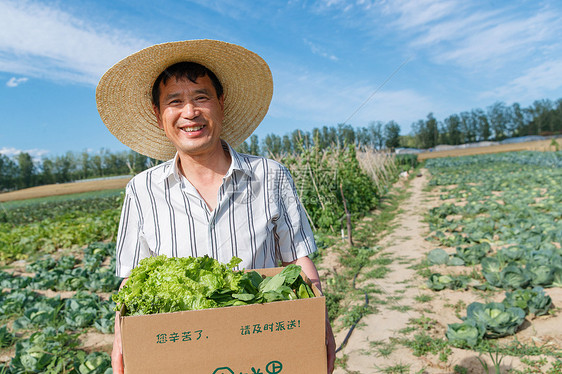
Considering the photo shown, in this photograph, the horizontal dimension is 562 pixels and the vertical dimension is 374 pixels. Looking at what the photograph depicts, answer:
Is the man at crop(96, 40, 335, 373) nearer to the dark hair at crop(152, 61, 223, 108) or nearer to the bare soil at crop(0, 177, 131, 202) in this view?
the dark hair at crop(152, 61, 223, 108)

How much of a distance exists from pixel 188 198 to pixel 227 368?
35.4 inches

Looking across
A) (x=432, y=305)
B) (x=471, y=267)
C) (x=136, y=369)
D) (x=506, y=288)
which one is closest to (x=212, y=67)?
(x=136, y=369)

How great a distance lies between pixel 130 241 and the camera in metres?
1.81

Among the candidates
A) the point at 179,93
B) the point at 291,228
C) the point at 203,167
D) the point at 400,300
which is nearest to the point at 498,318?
the point at 400,300

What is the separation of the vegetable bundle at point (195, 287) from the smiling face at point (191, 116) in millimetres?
631

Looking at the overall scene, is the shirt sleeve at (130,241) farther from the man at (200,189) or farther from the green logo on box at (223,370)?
the green logo on box at (223,370)

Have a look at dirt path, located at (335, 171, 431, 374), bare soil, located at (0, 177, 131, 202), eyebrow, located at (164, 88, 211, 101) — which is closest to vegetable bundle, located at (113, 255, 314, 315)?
eyebrow, located at (164, 88, 211, 101)

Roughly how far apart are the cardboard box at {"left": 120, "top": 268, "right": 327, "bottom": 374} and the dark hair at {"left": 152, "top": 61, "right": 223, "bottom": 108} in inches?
49.2

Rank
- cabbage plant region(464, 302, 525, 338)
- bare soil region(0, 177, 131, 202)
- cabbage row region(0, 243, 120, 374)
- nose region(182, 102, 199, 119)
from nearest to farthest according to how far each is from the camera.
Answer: nose region(182, 102, 199, 119)
cabbage row region(0, 243, 120, 374)
cabbage plant region(464, 302, 525, 338)
bare soil region(0, 177, 131, 202)

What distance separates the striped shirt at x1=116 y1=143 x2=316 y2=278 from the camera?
5.75 feet

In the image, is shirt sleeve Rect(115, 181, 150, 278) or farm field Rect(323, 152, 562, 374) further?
farm field Rect(323, 152, 562, 374)

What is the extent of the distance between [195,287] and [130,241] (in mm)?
751

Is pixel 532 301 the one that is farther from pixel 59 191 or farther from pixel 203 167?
pixel 59 191

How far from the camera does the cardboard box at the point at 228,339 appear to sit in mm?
1083
